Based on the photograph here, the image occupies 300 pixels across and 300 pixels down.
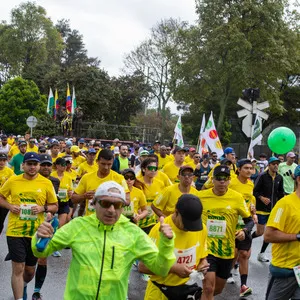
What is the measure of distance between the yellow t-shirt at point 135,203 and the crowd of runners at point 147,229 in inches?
0.6

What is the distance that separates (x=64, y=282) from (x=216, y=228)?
274cm

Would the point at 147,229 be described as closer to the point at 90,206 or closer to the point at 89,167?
the point at 90,206

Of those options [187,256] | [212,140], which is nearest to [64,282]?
[187,256]

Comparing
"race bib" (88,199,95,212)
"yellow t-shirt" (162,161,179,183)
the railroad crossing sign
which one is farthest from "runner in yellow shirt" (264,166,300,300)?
the railroad crossing sign

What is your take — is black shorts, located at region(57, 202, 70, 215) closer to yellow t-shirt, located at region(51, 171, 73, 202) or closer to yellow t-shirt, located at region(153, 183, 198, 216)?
yellow t-shirt, located at region(51, 171, 73, 202)

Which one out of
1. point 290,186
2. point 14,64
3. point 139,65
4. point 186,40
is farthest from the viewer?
point 14,64

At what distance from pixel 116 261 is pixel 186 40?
35731 millimetres

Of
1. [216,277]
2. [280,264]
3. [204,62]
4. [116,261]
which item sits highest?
[204,62]

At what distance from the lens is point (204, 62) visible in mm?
36438

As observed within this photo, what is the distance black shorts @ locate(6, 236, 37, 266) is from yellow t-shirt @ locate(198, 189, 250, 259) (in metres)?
2.08

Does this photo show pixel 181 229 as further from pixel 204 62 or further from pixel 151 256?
pixel 204 62

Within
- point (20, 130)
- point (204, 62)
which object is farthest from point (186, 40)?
point (20, 130)

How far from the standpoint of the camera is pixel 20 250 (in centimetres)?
564

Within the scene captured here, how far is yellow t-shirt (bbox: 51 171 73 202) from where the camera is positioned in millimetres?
8641
